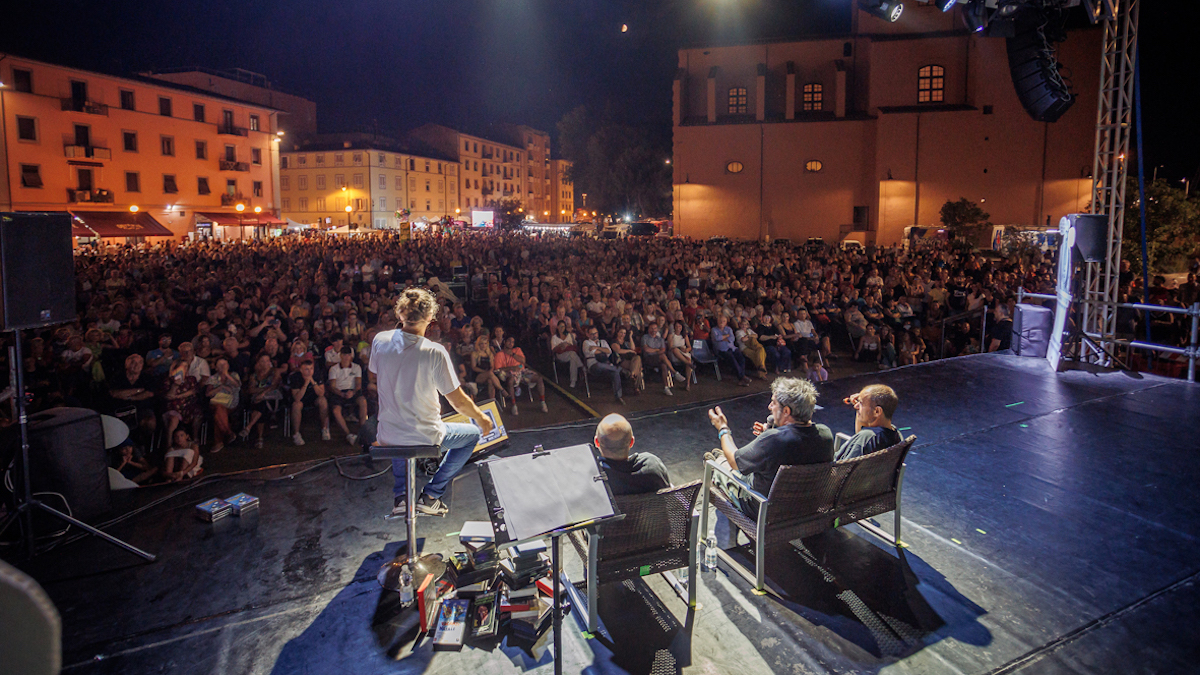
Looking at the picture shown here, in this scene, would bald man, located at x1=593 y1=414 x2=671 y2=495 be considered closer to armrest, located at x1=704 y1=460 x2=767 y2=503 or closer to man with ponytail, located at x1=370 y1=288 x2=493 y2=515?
armrest, located at x1=704 y1=460 x2=767 y2=503

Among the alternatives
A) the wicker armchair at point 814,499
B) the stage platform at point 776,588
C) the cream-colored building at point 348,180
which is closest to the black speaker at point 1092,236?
the stage platform at point 776,588

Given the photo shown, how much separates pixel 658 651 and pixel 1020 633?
1.68 m

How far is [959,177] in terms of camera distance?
96.0 feet

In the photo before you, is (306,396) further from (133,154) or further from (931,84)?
(133,154)

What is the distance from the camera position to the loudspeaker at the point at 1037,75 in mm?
11961

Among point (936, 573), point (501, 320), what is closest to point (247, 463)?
point (936, 573)

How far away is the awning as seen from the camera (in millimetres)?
29230

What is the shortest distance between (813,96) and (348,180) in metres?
37.7

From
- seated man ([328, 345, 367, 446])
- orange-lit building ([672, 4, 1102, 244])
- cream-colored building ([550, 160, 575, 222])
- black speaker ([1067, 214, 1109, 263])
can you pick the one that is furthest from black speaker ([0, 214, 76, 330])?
cream-colored building ([550, 160, 575, 222])

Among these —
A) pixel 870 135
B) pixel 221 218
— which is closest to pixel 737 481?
pixel 870 135

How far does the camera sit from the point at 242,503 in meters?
4.17

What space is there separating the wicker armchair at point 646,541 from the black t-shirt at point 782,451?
566 mm

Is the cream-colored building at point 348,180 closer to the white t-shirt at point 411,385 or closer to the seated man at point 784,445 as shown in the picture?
the white t-shirt at point 411,385

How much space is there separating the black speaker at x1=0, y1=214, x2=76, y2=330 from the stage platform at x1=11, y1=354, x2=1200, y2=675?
1.37 m
